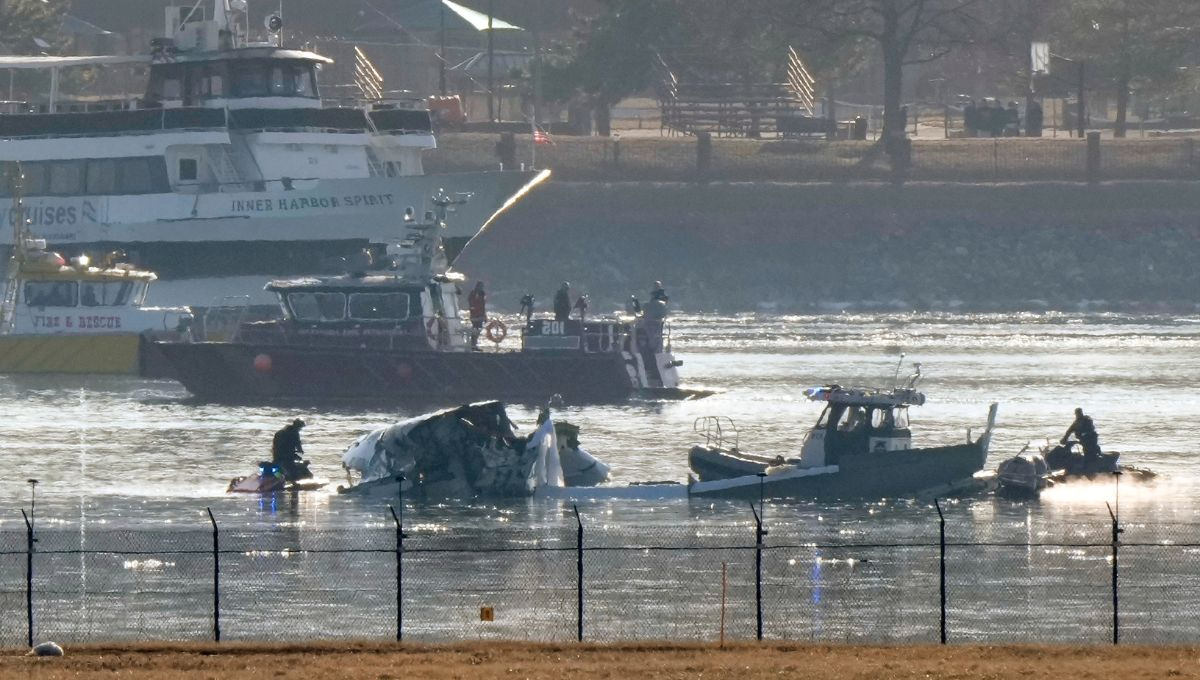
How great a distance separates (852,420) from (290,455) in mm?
9281

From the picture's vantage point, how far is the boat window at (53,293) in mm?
61188

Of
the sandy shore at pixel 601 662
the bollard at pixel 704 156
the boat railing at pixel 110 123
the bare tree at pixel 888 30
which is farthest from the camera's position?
the bare tree at pixel 888 30

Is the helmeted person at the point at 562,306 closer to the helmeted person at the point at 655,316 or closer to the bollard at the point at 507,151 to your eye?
the helmeted person at the point at 655,316

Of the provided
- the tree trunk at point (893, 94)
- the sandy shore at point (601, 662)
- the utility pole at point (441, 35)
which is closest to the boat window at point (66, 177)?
the utility pole at point (441, 35)

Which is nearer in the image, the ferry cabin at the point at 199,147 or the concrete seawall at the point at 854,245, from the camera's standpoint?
the ferry cabin at the point at 199,147

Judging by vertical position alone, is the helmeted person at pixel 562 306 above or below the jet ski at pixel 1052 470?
above

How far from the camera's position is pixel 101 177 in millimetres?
73250

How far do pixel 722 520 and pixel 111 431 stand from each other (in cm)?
1901

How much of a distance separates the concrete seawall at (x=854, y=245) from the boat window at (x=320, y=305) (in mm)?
27586

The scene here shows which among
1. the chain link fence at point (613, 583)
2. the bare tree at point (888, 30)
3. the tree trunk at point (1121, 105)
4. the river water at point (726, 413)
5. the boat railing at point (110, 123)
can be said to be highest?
the bare tree at point (888, 30)

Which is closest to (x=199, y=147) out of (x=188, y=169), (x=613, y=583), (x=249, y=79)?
(x=188, y=169)

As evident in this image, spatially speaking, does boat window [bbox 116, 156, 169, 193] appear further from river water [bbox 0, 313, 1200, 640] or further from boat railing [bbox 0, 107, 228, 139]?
river water [bbox 0, 313, 1200, 640]

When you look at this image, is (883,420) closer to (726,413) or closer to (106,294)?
(726,413)

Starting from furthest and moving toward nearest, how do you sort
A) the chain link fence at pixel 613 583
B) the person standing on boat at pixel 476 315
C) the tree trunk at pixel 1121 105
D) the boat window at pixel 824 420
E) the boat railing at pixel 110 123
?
the tree trunk at pixel 1121 105
the boat railing at pixel 110 123
the person standing on boat at pixel 476 315
the boat window at pixel 824 420
the chain link fence at pixel 613 583
